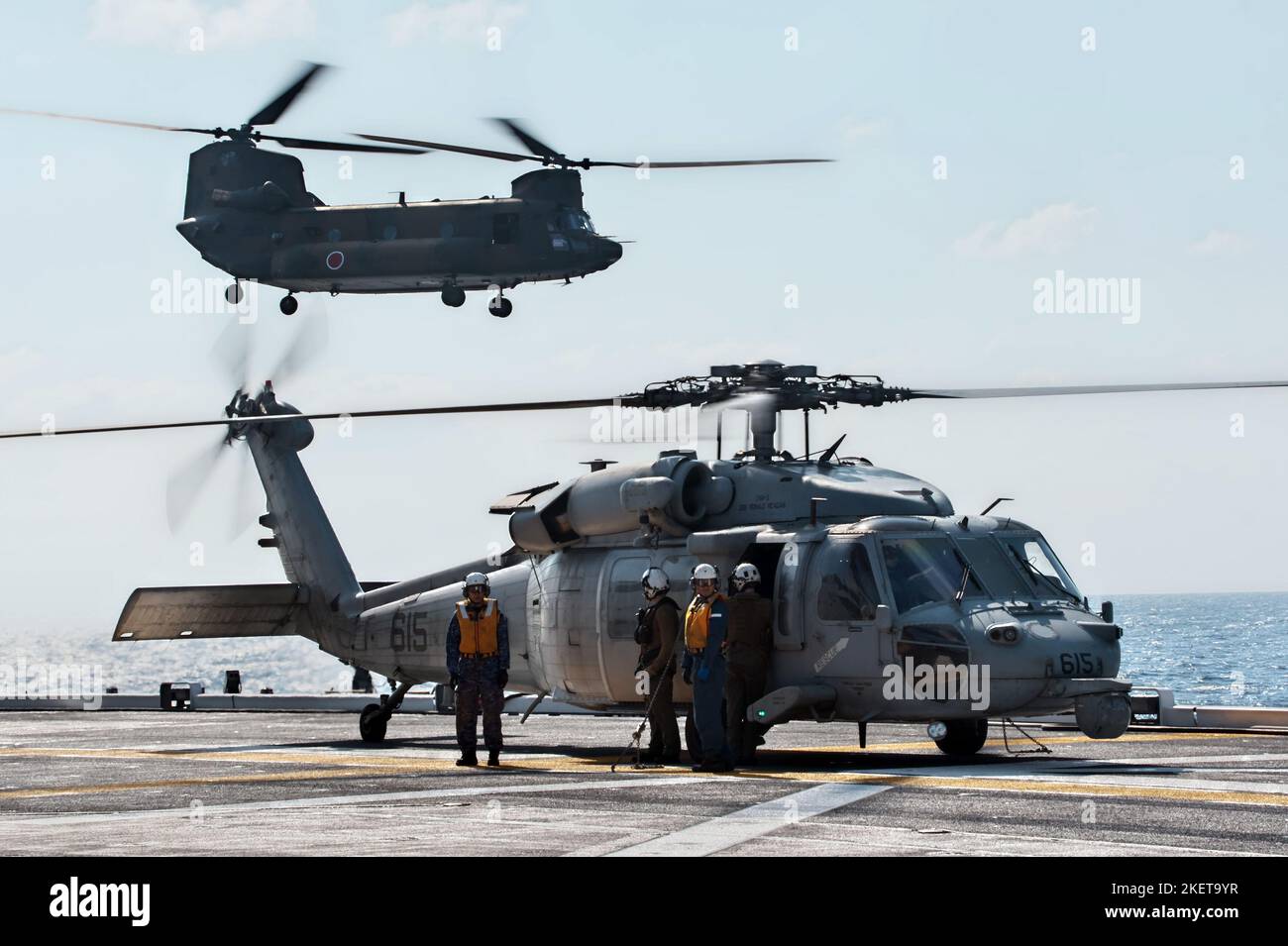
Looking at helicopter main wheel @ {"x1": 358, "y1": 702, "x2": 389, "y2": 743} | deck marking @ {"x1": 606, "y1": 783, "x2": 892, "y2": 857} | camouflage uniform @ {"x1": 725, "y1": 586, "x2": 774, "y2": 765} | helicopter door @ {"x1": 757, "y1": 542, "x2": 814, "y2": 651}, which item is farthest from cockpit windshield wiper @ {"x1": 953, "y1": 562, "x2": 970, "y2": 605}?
helicopter main wheel @ {"x1": 358, "y1": 702, "x2": 389, "y2": 743}

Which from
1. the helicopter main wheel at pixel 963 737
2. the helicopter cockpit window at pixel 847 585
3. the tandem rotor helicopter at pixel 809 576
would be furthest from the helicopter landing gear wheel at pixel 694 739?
the helicopter main wheel at pixel 963 737

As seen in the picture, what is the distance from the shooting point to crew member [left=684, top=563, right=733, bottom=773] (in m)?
18.4

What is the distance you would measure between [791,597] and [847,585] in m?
0.69

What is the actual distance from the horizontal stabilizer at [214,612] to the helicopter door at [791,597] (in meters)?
10.1

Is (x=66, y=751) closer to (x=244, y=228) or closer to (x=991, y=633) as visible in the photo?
(x=991, y=633)

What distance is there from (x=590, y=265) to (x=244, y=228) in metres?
10.6

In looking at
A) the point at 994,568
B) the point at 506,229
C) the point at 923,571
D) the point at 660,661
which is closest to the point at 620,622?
the point at 660,661

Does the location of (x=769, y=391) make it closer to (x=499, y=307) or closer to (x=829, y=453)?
(x=829, y=453)

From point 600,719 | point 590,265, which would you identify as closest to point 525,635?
point 600,719

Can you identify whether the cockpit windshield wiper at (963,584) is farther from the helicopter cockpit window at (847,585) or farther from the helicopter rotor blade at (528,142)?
Result: the helicopter rotor blade at (528,142)

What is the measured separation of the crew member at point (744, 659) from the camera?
18438mm

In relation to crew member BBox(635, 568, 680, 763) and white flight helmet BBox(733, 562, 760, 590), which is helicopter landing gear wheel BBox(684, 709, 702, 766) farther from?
white flight helmet BBox(733, 562, 760, 590)
